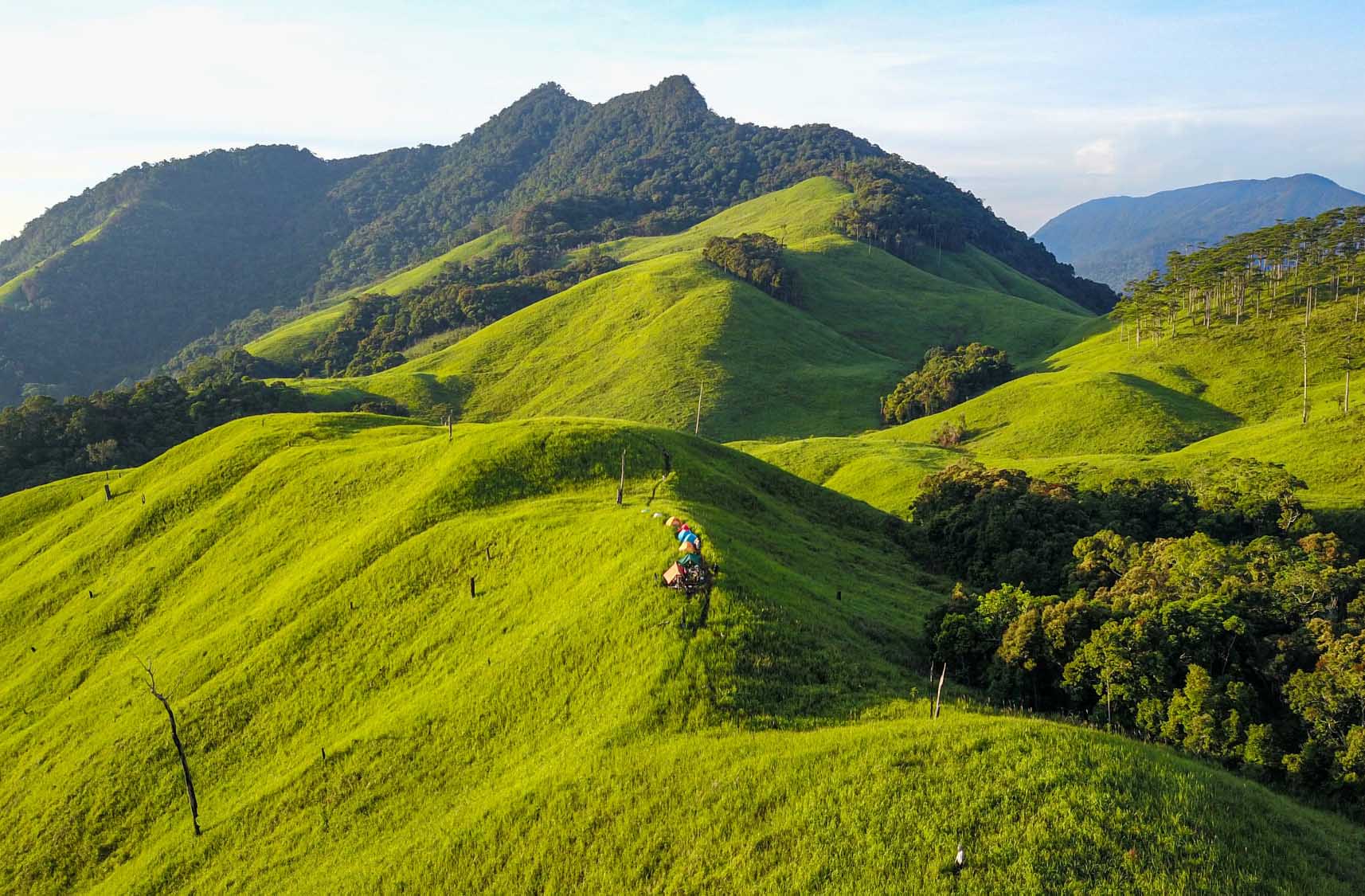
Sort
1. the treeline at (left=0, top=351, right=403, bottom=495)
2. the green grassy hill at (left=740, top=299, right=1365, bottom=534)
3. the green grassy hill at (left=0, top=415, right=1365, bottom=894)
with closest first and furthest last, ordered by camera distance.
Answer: the green grassy hill at (left=0, top=415, right=1365, bottom=894) → the green grassy hill at (left=740, top=299, right=1365, bottom=534) → the treeline at (left=0, top=351, right=403, bottom=495)

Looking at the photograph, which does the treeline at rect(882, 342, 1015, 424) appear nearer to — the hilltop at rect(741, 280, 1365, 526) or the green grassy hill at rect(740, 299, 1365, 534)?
the green grassy hill at rect(740, 299, 1365, 534)

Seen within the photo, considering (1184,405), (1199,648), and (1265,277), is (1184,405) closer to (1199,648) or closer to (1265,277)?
(1265,277)

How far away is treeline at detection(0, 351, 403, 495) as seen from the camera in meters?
127

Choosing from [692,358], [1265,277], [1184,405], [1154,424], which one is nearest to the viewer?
[1154,424]

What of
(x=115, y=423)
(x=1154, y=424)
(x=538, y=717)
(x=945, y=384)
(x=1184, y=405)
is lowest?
(x=538, y=717)

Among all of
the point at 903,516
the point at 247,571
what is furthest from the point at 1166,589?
the point at 247,571

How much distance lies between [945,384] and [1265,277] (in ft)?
188

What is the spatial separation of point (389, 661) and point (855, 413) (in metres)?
118

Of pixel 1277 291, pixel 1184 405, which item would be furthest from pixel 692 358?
pixel 1277 291

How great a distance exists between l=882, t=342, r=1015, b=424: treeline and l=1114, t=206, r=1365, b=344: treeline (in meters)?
25.5

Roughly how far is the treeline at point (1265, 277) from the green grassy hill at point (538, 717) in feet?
344

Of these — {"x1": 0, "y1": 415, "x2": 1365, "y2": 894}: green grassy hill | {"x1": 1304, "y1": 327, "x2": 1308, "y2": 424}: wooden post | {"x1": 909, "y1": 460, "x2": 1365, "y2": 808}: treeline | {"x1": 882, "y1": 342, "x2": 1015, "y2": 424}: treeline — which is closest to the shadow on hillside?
{"x1": 1304, "y1": 327, "x2": 1308, "y2": 424}: wooden post

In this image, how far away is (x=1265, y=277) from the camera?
13000cm

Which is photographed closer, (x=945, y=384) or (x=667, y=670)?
(x=667, y=670)
